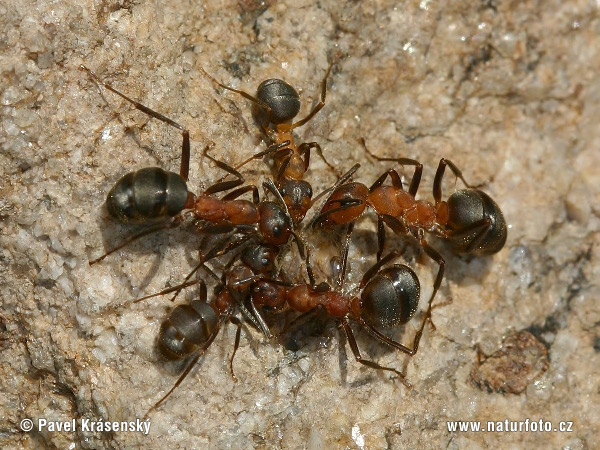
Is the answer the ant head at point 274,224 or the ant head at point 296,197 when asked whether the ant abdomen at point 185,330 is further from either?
the ant head at point 296,197

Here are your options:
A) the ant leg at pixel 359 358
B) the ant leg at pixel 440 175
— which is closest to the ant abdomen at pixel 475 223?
the ant leg at pixel 440 175

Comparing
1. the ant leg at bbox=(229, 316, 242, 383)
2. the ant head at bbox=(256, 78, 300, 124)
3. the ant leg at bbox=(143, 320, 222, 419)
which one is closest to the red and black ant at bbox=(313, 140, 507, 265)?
the ant head at bbox=(256, 78, 300, 124)

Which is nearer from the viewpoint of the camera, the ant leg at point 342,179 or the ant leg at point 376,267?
the ant leg at point 376,267

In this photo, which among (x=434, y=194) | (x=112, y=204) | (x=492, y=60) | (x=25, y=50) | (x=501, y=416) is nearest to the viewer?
(x=112, y=204)

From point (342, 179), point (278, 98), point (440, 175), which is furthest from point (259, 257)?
point (440, 175)

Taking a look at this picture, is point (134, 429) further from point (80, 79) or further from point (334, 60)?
point (334, 60)

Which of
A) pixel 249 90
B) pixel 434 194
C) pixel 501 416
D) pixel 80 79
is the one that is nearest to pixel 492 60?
pixel 434 194
